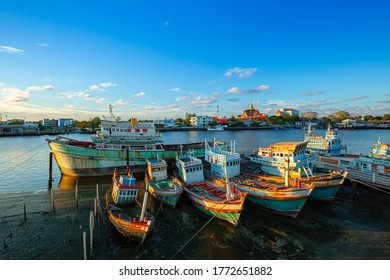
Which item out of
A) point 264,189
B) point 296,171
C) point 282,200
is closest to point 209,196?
point 264,189

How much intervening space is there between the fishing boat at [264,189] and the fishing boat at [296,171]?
1.66 meters

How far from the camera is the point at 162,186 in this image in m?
29.1

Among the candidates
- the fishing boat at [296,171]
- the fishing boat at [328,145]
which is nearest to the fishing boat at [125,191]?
the fishing boat at [296,171]

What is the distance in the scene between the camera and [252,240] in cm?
1870

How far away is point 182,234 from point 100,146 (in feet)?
96.0

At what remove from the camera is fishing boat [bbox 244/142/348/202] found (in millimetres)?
26062

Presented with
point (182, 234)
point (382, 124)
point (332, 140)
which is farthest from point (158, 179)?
point (382, 124)

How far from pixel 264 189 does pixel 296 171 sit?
26.8 feet

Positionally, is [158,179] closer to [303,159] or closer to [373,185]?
[303,159]

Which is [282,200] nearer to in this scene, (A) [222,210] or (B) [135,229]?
(A) [222,210]

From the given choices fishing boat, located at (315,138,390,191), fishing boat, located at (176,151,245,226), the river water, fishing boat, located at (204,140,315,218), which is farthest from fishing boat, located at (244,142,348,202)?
fishing boat, located at (176,151,245,226)

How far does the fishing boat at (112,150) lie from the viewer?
40.4m

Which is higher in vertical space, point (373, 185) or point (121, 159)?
point (121, 159)

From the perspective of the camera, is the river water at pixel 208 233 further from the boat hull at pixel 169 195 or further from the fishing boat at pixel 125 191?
the fishing boat at pixel 125 191
